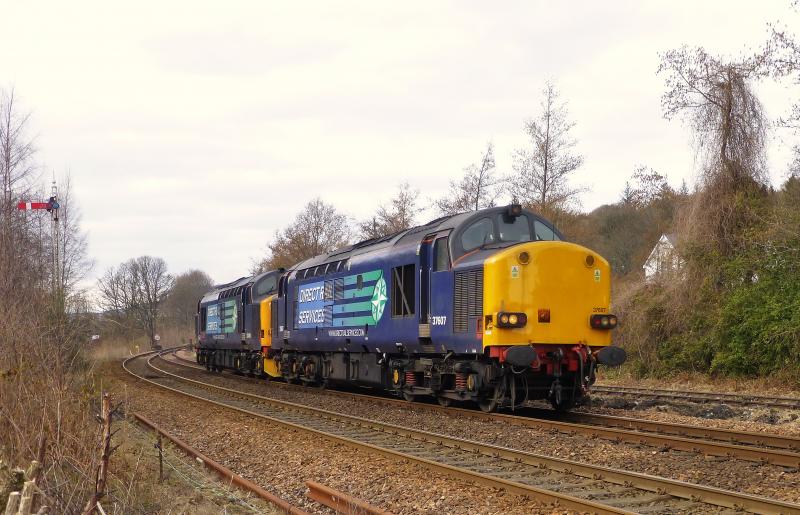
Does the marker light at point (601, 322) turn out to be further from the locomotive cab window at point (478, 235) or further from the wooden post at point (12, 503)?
the wooden post at point (12, 503)

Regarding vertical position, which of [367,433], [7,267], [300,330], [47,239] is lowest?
[367,433]

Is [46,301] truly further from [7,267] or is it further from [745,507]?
[745,507]

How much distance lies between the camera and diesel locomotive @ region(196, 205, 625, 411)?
12.5 meters

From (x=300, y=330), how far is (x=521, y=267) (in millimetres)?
10724

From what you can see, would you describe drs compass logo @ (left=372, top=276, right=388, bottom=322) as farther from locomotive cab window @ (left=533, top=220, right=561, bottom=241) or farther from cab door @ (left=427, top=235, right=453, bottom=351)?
locomotive cab window @ (left=533, top=220, right=561, bottom=241)

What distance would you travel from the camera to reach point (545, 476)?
8711 mm

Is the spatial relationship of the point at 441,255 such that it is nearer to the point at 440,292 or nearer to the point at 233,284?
the point at 440,292

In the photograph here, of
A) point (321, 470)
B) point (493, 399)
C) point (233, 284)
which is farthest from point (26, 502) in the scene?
point (233, 284)

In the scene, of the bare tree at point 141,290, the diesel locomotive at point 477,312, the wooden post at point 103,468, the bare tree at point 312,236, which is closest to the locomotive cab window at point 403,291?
the diesel locomotive at point 477,312

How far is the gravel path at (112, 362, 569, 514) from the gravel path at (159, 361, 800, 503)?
1974 millimetres

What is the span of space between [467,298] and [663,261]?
14.1 m

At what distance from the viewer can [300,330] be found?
2183 centimetres

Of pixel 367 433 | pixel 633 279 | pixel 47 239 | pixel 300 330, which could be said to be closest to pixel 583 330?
pixel 367 433

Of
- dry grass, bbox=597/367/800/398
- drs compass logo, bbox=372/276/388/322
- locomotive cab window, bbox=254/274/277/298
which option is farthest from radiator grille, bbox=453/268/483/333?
locomotive cab window, bbox=254/274/277/298
